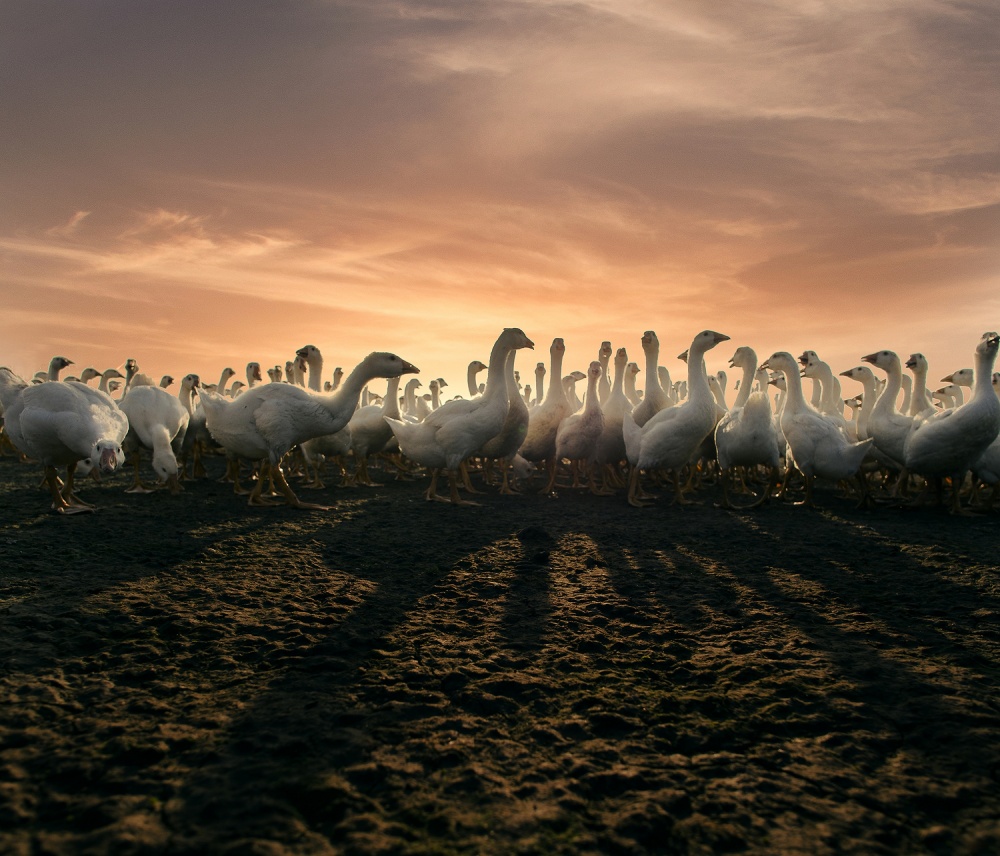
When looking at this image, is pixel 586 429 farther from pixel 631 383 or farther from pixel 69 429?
pixel 631 383

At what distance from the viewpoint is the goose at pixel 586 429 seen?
1234 cm

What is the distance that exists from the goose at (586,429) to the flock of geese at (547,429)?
1.0 inches

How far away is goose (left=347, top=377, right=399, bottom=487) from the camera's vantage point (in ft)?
45.2

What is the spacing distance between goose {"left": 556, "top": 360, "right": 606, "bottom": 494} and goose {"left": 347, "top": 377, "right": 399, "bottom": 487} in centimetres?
391

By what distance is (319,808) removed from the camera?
2285 mm

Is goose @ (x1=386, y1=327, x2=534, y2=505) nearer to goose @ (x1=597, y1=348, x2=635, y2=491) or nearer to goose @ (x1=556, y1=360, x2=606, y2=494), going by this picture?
goose @ (x1=556, y1=360, x2=606, y2=494)

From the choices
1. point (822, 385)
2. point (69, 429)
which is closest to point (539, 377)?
point (822, 385)

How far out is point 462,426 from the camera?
34.5ft

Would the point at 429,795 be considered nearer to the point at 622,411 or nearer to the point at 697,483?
the point at 622,411

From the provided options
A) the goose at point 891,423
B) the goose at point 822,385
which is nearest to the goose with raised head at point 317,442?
the goose at point 822,385

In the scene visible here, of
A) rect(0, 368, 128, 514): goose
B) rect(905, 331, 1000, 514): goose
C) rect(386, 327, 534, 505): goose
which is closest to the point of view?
rect(0, 368, 128, 514): goose

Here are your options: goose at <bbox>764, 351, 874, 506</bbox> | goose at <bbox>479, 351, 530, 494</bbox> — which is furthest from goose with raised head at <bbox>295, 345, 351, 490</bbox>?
goose at <bbox>764, 351, 874, 506</bbox>

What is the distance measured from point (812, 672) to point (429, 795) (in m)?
2.34

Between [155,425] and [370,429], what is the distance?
4.36 metres
